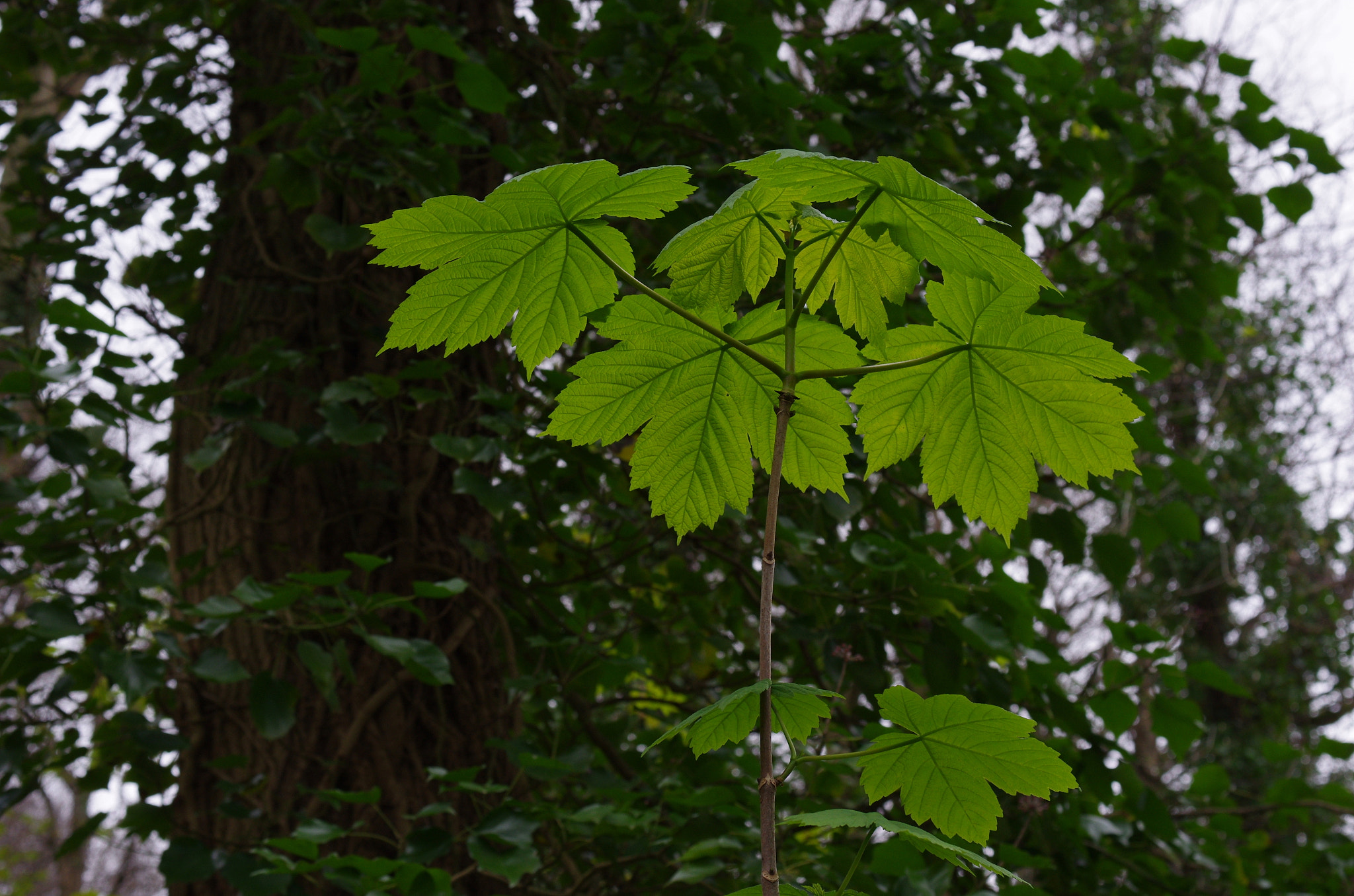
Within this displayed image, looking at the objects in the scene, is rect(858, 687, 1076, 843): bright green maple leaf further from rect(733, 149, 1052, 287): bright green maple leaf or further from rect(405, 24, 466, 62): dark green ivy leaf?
rect(405, 24, 466, 62): dark green ivy leaf

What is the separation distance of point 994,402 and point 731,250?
0.19m

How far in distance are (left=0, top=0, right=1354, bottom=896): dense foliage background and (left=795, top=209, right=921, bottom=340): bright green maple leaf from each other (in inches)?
36.8

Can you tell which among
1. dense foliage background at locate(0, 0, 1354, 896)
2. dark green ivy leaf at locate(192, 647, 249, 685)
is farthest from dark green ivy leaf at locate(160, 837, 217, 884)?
dark green ivy leaf at locate(192, 647, 249, 685)

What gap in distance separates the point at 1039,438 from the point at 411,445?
161 centimetres

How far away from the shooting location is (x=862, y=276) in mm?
604

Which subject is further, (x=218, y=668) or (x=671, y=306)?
(x=218, y=668)

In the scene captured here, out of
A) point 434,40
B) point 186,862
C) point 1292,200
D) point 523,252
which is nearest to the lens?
point 523,252

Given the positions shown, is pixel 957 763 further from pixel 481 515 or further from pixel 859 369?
pixel 481 515

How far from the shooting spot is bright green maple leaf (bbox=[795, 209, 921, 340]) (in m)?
0.60

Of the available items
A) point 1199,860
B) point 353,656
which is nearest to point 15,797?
point 353,656

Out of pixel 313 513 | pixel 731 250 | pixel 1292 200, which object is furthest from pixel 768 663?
pixel 1292 200

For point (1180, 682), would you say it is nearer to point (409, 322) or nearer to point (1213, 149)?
point (1213, 149)

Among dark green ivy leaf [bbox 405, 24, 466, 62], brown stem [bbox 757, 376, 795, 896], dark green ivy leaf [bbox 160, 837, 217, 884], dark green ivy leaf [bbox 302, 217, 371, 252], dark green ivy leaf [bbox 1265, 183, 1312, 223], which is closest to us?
brown stem [bbox 757, 376, 795, 896]

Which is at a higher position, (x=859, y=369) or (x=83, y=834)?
(x=859, y=369)
